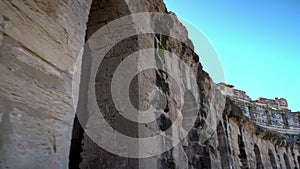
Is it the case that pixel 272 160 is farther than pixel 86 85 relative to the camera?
Yes

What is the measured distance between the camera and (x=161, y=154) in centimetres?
213

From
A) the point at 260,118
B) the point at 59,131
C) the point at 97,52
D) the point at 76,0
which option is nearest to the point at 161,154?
the point at 97,52

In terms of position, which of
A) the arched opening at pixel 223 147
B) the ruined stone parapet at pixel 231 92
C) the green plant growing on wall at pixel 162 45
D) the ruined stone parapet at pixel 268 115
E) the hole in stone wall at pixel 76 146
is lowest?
the hole in stone wall at pixel 76 146

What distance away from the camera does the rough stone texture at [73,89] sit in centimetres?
96

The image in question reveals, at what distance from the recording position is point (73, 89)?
4.19 ft

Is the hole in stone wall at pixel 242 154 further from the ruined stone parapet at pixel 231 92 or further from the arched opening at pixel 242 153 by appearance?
the ruined stone parapet at pixel 231 92

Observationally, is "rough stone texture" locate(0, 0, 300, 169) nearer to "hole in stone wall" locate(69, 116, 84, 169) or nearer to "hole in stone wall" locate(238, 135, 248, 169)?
"hole in stone wall" locate(69, 116, 84, 169)

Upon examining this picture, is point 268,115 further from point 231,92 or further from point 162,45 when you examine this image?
point 162,45

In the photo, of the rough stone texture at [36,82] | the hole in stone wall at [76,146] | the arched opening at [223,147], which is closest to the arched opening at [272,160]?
the arched opening at [223,147]

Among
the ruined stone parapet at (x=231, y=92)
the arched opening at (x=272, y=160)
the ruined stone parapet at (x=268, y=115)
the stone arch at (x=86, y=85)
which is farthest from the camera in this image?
the ruined stone parapet at (x=231, y=92)

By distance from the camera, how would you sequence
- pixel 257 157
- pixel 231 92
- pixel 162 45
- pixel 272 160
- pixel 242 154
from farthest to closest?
pixel 231 92, pixel 272 160, pixel 257 157, pixel 242 154, pixel 162 45

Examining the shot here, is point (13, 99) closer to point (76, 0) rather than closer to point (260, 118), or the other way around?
point (76, 0)

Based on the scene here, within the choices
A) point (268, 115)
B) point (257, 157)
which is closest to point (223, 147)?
point (257, 157)

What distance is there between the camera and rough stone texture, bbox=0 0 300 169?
96cm
